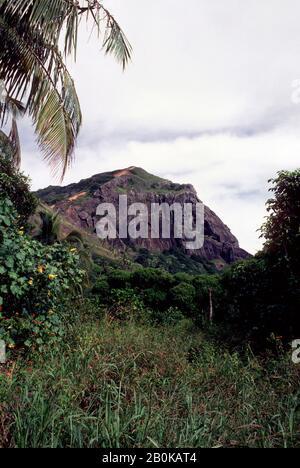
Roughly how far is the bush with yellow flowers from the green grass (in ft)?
1.13

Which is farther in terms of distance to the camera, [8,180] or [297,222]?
[8,180]

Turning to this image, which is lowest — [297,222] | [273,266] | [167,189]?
[273,266]

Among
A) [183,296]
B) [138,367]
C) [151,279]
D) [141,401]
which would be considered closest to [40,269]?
[138,367]

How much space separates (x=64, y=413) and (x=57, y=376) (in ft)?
3.20

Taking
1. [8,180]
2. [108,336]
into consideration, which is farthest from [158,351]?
[8,180]

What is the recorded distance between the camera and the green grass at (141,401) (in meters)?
3.01

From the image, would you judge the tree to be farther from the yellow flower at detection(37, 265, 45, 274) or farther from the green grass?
the yellow flower at detection(37, 265, 45, 274)

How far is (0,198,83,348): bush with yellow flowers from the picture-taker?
538 centimetres

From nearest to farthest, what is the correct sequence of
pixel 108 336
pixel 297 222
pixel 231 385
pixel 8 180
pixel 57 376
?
pixel 57 376 < pixel 231 385 < pixel 108 336 < pixel 297 222 < pixel 8 180

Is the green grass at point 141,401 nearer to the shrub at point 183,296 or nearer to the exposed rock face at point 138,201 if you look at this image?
the shrub at point 183,296

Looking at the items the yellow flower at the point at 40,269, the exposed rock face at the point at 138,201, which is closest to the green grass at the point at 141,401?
the yellow flower at the point at 40,269

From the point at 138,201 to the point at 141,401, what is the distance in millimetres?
174424

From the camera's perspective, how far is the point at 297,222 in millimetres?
8938
